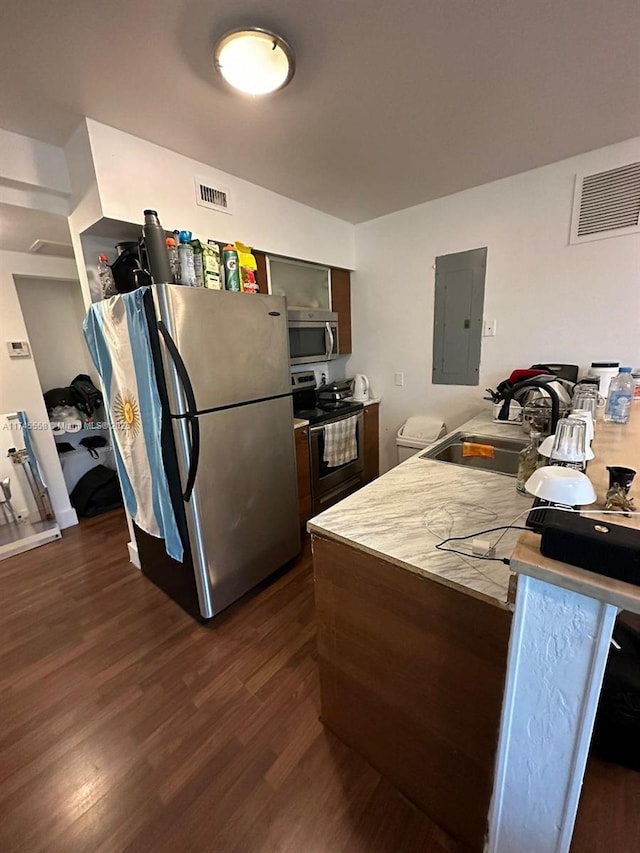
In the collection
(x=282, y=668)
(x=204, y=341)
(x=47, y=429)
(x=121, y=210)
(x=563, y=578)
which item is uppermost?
(x=121, y=210)

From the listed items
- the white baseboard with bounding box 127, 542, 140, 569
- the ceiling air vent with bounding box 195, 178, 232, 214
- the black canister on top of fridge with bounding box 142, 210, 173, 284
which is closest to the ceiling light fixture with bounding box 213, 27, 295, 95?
the black canister on top of fridge with bounding box 142, 210, 173, 284

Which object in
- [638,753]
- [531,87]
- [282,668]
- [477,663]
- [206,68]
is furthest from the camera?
[282,668]

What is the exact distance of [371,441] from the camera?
3283 mm

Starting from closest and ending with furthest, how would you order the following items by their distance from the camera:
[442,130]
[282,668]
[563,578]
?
1. [563,578]
2. [282,668]
3. [442,130]

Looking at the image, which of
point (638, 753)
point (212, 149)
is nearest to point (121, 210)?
point (212, 149)

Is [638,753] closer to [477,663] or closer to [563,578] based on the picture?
[477,663]

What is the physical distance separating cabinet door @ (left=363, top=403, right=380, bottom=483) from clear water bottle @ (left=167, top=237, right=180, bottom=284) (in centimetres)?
193

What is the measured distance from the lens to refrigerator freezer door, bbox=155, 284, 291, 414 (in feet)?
4.86

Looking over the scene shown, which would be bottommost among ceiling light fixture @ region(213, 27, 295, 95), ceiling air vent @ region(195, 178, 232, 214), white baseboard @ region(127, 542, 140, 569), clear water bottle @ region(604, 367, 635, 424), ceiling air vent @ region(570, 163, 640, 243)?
white baseboard @ region(127, 542, 140, 569)

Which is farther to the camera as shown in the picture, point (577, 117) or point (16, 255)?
point (16, 255)

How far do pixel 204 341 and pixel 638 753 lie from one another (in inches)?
85.5

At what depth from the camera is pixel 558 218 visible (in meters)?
2.15

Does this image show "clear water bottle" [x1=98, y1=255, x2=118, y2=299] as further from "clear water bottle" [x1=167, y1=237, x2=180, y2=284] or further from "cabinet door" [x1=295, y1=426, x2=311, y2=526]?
"cabinet door" [x1=295, y1=426, x2=311, y2=526]

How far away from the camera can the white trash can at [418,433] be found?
283cm
